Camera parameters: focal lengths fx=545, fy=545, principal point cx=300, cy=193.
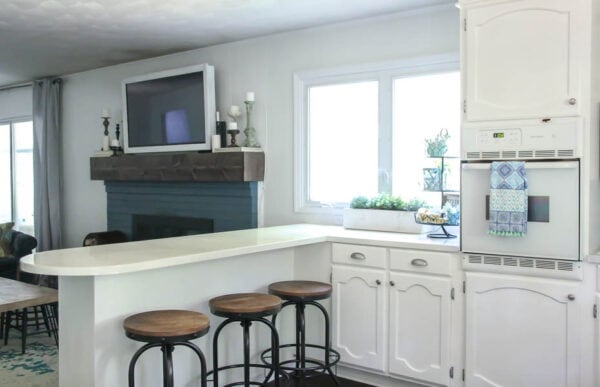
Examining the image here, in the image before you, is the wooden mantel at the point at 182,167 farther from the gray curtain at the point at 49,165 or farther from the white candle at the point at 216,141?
the gray curtain at the point at 49,165

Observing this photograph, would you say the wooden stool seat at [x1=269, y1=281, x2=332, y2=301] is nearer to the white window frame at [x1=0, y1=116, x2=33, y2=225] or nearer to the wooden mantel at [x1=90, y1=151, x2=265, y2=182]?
the wooden mantel at [x1=90, y1=151, x2=265, y2=182]

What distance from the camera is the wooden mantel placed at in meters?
4.38

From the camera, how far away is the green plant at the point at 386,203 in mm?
3590

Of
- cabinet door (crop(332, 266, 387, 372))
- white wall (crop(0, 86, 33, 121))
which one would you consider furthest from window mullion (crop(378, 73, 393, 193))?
white wall (crop(0, 86, 33, 121))

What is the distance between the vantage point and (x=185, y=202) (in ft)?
16.2

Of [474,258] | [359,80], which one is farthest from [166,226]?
[474,258]

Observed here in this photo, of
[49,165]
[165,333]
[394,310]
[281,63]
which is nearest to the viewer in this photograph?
[165,333]

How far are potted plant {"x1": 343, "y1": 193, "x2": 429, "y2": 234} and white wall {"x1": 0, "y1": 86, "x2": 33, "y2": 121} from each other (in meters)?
4.95

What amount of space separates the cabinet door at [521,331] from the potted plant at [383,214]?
2.26ft

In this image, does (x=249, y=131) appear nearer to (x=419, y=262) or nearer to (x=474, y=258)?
(x=419, y=262)

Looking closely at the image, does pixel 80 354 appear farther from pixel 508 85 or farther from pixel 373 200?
pixel 508 85

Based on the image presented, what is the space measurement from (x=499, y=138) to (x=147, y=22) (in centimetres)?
267

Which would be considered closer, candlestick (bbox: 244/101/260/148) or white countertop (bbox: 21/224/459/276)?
white countertop (bbox: 21/224/459/276)

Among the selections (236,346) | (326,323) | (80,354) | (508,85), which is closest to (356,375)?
(326,323)
